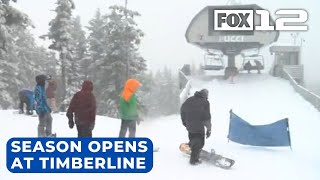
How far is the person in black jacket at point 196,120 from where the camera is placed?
10.4 m

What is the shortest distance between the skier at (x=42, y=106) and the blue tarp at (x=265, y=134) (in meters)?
5.10

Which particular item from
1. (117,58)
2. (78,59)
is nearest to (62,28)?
(117,58)

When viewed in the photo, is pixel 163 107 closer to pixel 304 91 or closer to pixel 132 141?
pixel 304 91

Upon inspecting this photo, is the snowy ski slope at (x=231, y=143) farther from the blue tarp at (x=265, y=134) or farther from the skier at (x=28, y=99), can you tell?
the skier at (x=28, y=99)

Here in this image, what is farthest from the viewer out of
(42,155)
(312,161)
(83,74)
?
(83,74)

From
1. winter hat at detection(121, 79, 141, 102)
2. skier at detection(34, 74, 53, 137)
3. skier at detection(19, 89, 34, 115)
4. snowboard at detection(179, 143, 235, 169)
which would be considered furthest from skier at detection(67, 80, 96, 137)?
skier at detection(19, 89, 34, 115)

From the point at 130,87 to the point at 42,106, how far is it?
8.08ft

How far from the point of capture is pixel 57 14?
127 ft

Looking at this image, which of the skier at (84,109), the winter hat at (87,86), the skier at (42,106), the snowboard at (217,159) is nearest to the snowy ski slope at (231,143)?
the snowboard at (217,159)

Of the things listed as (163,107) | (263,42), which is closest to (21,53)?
(263,42)

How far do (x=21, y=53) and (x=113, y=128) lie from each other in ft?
112

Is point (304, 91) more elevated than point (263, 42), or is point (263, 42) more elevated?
point (263, 42)

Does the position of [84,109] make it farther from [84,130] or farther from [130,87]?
[130,87]

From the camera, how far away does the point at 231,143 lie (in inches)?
540
